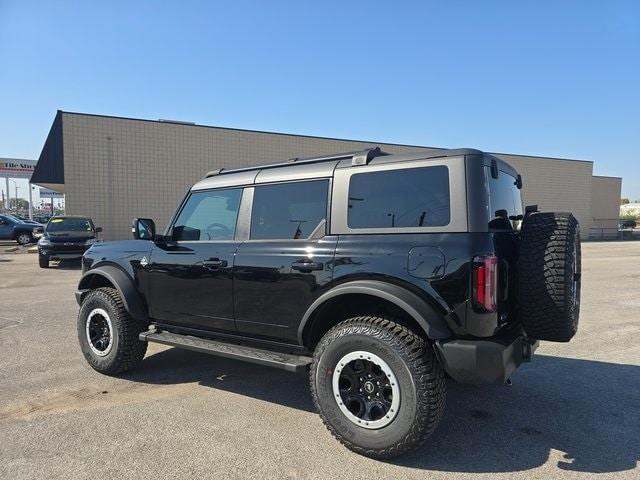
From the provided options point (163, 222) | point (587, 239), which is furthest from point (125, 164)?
point (587, 239)

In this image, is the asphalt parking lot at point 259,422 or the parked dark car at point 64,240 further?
the parked dark car at point 64,240

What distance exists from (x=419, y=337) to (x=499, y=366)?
531 mm

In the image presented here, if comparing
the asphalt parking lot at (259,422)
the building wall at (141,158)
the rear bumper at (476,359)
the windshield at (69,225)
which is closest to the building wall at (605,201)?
the building wall at (141,158)

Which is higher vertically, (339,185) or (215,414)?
(339,185)

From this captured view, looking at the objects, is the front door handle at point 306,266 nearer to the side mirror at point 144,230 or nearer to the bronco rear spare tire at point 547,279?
the bronco rear spare tire at point 547,279

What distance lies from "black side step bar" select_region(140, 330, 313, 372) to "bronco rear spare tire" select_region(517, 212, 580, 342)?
64.9 inches

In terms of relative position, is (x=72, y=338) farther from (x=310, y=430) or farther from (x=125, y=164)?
(x=125, y=164)

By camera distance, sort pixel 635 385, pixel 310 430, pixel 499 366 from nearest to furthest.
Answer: pixel 499 366 < pixel 310 430 < pixel 635 385

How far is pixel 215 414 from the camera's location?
3.84 meters

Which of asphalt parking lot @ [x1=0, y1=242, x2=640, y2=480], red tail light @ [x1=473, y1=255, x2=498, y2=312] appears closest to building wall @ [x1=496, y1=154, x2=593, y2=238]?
asphalt parking lot @ [x1=0, y1=242, x2=640, y2=480]

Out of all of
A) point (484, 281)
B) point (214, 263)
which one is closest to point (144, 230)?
point (214, 263)

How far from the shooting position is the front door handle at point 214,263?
4.10 m

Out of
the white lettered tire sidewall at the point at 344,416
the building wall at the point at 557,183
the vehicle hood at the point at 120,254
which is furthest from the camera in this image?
the building wall at the point at 557,183

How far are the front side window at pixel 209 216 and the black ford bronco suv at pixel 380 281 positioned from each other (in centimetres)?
2
